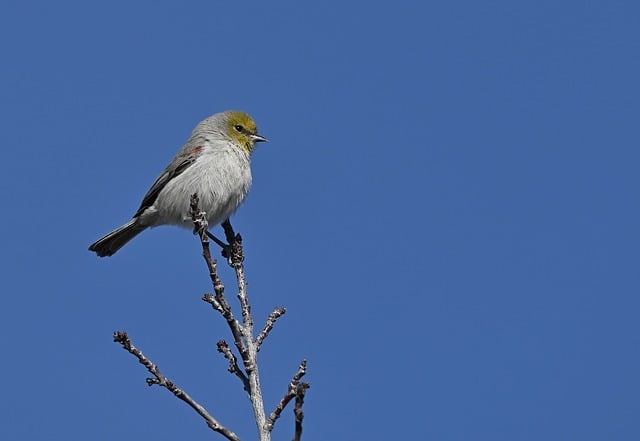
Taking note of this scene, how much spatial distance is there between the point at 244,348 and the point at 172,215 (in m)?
4.67

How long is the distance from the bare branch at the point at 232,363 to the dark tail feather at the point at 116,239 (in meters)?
4.75

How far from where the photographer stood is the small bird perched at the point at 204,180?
8523mm

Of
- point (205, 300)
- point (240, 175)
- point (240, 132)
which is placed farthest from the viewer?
point (240, 132)

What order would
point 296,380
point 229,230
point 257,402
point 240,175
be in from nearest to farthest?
point 296,380
point 257,402
point 229,230
point 240,175

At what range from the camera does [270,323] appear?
4746 mm

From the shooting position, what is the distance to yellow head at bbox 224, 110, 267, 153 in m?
9.18

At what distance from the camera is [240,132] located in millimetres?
9266

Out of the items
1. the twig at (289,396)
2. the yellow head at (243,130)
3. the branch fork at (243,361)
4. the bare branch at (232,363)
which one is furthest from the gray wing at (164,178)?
the twig at (289,396)

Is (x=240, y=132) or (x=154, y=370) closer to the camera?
(x=154, y=370)

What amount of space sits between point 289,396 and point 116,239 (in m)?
5.74

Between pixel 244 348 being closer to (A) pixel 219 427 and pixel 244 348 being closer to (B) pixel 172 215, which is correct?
(A) pixel 219 427

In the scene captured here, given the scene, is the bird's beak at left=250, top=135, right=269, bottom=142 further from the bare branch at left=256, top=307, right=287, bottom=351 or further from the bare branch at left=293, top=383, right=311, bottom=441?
the bare branch at left=293, top=383, right=311, bottom=441

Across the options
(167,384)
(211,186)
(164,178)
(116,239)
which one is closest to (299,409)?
(167,384)

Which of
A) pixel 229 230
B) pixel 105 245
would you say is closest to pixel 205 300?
pixel 229 230
